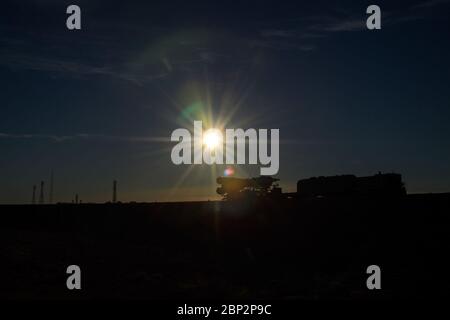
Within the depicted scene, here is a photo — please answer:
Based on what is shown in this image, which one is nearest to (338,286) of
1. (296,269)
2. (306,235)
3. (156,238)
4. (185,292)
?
(296,269)

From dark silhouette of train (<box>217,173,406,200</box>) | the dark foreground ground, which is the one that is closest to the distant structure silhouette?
dark silhouette of train (<box>217,173,406,200</box>)

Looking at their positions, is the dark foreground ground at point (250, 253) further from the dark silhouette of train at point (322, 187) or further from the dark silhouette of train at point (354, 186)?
the dark silhouette of train at point (354, 186)

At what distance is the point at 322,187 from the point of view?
26.5 m

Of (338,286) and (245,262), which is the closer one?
(338,286)

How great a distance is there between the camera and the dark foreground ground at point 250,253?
12336 millimetres

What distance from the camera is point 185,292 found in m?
11.9

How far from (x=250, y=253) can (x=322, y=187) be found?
9241 mm

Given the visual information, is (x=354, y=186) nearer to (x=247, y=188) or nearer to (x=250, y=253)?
(x=247, y=188)

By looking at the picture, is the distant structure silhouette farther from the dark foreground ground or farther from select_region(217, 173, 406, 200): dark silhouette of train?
the dark foreground ground

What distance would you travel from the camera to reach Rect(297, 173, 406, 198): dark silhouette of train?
79.4 feet

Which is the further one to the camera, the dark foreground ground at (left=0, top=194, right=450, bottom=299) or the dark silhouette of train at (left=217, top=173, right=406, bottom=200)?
the dark silhouette of train at (left=217, top=173, right=406, bottom=200)
